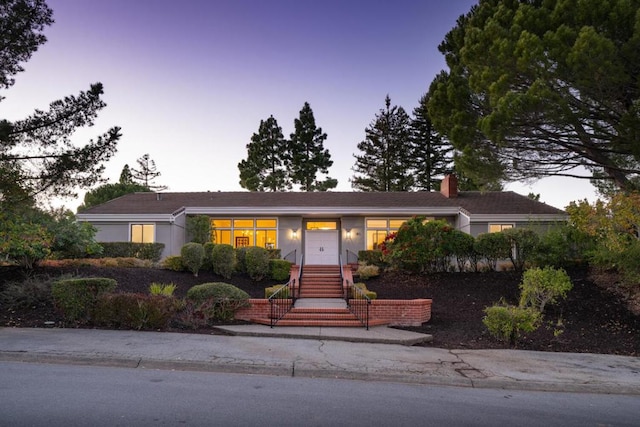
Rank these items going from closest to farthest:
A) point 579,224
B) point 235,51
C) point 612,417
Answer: point 612,417 < point 579,224 < point 235,51

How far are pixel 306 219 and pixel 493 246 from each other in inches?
410

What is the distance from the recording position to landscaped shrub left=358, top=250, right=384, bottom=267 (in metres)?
20.4

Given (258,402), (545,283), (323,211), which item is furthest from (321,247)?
(258,402)

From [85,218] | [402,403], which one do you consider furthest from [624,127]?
[85,218]

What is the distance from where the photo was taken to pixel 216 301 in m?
11.5

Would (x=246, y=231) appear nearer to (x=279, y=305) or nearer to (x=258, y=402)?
(x=279, y=305)

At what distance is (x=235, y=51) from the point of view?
56.3 ft

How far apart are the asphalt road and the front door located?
658 inches

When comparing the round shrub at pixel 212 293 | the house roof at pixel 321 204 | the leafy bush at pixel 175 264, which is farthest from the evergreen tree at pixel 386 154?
the round shrub at pixel 212 293

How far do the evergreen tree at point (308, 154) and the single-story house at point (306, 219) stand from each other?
19.5m

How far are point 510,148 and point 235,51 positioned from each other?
10.4m

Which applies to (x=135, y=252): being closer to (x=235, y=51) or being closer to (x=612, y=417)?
(x=235, y=51)

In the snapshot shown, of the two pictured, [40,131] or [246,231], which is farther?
[246,231]

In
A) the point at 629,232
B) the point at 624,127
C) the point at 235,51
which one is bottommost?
the point at 629,232
